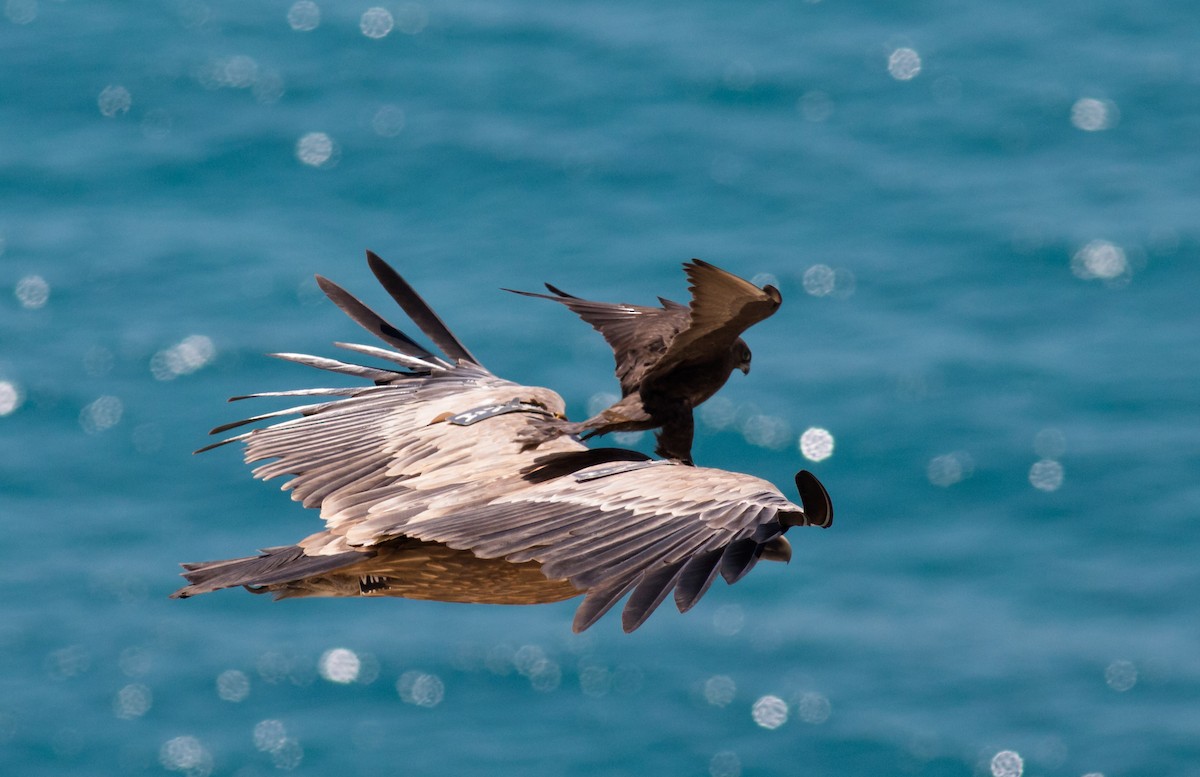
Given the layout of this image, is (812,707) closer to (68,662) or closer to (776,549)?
(68,662)

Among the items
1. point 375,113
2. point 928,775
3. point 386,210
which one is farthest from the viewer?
point 375,113

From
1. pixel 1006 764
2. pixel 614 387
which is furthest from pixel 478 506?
pixel 1006 764

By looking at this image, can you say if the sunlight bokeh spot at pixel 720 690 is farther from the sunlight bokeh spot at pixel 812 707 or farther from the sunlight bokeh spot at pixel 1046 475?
the sunlight bokeh spot at pixel 1046 475

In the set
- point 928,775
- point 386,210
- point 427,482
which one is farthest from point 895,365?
point 427,482

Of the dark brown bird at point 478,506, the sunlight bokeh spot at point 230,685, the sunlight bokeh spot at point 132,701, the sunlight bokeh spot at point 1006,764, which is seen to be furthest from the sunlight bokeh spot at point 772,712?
the dark brown bird at point 478,506

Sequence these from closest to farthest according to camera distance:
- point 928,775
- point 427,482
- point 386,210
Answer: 1. point 427,482
2. point 928,775
3. point 386,210

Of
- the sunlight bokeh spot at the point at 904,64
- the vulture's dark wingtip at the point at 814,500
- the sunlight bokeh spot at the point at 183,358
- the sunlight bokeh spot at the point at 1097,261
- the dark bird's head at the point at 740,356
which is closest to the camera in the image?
the vulture's dark wingtip at the point at 814,500

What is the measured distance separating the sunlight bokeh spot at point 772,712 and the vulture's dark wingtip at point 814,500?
125 ft

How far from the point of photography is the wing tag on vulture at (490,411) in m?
11.0

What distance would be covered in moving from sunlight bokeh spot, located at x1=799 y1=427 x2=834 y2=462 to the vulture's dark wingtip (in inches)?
1445

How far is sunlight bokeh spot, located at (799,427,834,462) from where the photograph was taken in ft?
148

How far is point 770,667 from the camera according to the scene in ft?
151

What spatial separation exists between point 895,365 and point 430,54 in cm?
1402

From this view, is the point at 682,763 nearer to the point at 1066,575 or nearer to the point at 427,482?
the point at 1066,575
